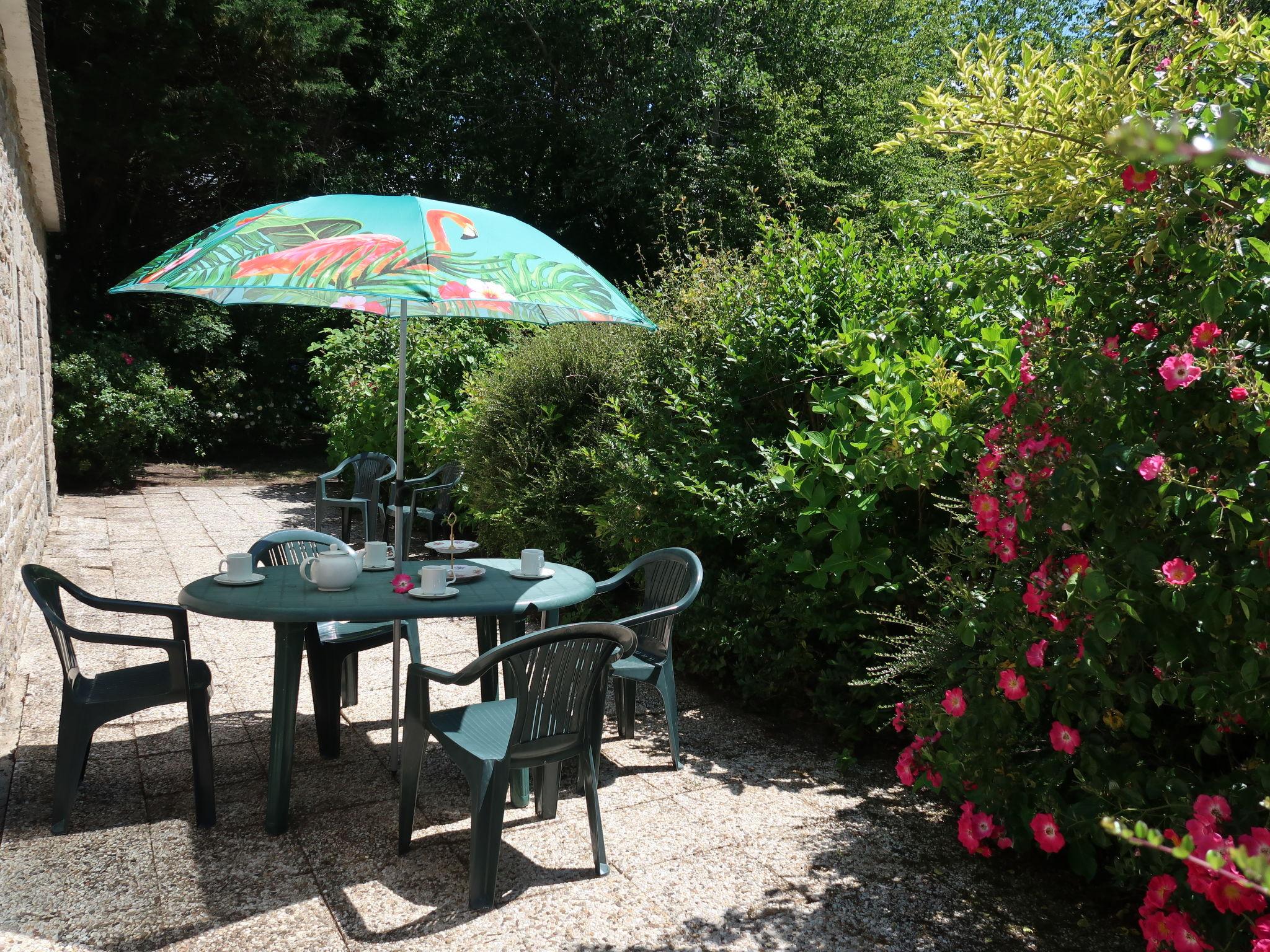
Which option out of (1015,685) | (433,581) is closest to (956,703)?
(1015,685)

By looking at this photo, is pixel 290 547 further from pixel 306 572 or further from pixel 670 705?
pixel 670 705

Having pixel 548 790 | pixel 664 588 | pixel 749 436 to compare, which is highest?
pixel 749 436

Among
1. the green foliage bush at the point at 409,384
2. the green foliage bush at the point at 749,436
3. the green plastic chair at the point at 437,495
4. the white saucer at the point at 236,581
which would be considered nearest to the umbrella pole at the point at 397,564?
the white saucer at the point at 236,581

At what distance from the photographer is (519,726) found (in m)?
2.85

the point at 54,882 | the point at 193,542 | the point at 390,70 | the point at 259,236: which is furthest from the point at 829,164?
the point at 54,882

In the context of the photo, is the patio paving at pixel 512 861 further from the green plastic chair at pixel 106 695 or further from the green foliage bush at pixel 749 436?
the green foliage bush at pixel 749 436

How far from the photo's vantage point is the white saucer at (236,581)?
349cm

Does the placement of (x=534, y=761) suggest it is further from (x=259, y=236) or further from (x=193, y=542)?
(x=193, y=542)

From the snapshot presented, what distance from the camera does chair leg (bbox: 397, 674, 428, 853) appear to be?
306cm

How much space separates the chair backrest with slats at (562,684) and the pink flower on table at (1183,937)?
58.2 inches

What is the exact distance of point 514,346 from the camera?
8086mm

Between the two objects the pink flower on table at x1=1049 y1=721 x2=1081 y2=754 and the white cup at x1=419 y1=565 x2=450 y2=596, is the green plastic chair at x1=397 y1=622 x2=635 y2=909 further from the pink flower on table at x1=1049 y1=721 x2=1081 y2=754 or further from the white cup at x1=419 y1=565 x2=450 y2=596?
the pink flower on table at x1=1049 y1=721 x2=1081 y2=754

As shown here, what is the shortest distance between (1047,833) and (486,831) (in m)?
1.52

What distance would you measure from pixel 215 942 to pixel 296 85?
1334cm
